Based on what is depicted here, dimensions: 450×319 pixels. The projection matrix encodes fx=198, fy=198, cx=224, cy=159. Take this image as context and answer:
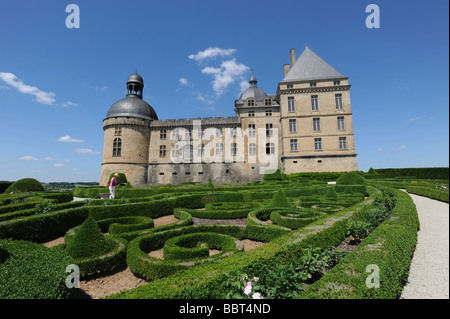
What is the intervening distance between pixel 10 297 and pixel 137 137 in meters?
30.7

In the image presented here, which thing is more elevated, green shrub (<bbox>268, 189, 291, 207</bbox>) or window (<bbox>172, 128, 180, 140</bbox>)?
window (<bbox>172, 128, 180, 140</bbox>)

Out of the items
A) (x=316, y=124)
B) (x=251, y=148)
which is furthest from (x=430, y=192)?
(x=251, y=148)

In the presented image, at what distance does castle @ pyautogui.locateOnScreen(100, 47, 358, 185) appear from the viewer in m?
28.8

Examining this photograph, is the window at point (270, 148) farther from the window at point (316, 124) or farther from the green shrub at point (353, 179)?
the green shrub at point (353, 179)

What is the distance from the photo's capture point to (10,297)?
7.75 feet

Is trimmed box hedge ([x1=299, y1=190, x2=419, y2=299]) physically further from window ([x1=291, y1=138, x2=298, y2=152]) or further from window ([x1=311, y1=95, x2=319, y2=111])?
window ([x1=311, y1=95, x2=319, y2=111])

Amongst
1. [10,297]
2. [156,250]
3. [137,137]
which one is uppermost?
[137,137]

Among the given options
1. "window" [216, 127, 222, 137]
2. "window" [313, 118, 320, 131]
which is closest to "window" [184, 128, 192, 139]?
"window" [216, 127, 222, 137]

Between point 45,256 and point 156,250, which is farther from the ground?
point 45,256

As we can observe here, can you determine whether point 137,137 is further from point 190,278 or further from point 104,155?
point 190,278

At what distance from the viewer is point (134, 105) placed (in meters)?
31.5

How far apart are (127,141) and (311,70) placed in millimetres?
30010

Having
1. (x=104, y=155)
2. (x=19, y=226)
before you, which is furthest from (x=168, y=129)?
(x=19, y=226)

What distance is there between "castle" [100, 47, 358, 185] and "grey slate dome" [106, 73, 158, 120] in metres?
0.04
